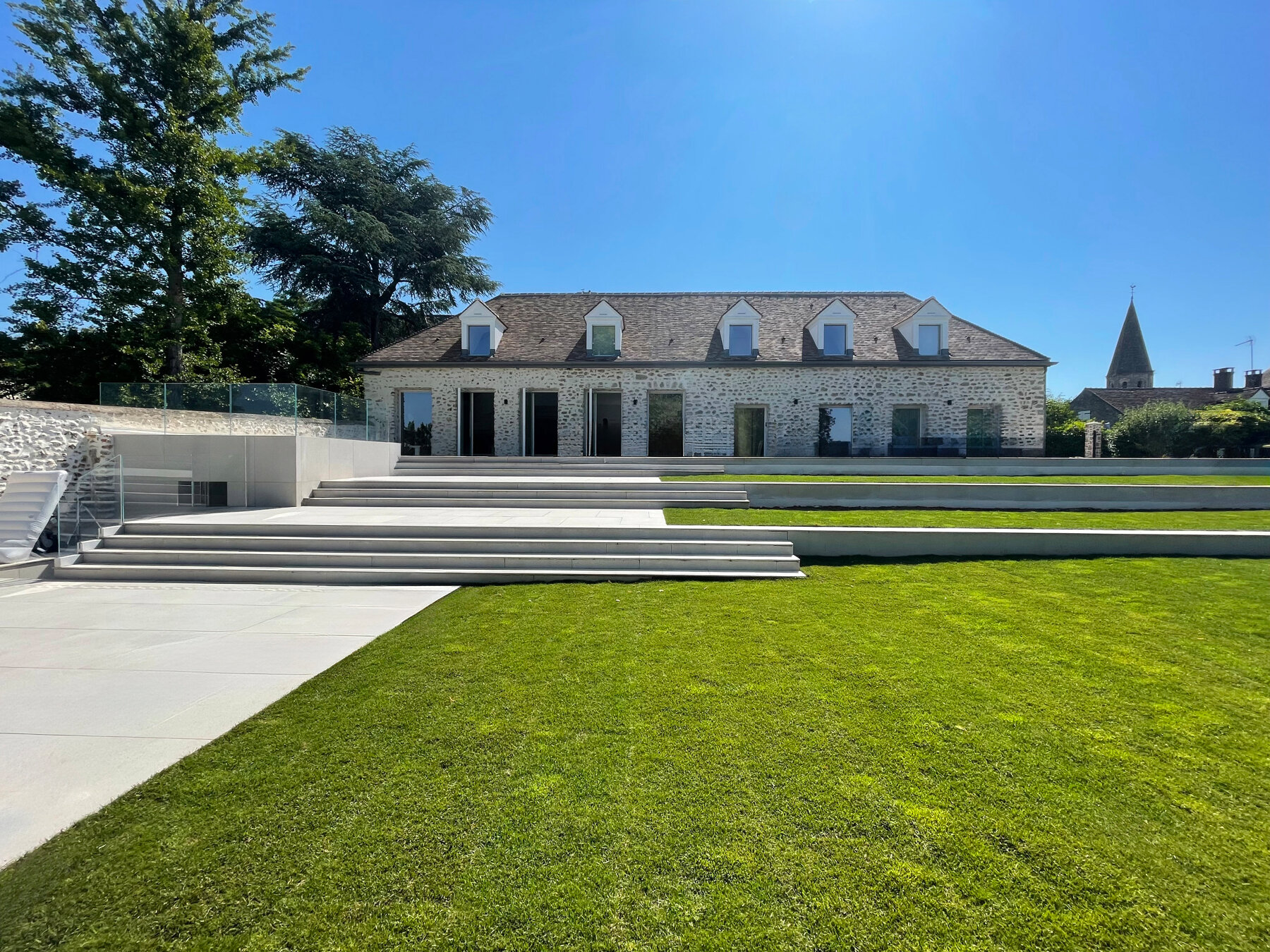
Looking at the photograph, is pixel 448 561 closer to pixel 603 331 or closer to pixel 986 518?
pixel 986 518

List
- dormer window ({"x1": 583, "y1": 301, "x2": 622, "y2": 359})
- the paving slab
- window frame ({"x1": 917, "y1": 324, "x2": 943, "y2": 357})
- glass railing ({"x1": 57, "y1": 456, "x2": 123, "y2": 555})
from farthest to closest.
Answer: dormer window ({"x1": 583, "y1": 301, "x2": 622, "y2": 359}), window frame ({"x1": 917, "y1": 324, "x2": 943, "y2": 357}), glass railing ({"x1": 57, "y1": 456, "x2": 123, "y2": 555}), the paving slab

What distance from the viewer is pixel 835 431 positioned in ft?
64.2

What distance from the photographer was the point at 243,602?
5.96 m

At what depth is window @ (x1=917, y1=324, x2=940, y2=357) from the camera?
19578mm

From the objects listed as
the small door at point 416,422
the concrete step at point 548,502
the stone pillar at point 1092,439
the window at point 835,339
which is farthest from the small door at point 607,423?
the stone pillar at point 1092,439

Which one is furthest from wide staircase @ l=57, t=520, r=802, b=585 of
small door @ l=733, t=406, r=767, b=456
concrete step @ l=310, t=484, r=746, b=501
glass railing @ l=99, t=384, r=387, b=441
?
small door @ l=733, t=406, r=767, b=456

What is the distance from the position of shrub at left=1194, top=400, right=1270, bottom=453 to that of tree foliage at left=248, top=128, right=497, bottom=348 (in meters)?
33.7

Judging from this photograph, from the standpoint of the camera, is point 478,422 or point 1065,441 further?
point 1065,441

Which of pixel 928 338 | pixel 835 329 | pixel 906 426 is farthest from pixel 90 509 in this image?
pixel 928 338

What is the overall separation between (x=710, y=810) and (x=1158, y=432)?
96.5 feet

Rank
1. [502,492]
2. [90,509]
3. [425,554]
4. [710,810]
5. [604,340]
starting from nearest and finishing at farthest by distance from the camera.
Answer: [710,810] < [425,554] < [90,509] < [502,492] < [604,340]

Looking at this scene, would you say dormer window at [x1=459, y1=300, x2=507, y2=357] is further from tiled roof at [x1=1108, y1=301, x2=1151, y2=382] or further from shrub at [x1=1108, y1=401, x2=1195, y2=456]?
tiled roof at [x1=1108, y1=301, x2=1151, y2=382]

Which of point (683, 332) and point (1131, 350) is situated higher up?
point (1131, 350)

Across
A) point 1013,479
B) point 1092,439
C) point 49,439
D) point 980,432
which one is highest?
point 980,432
